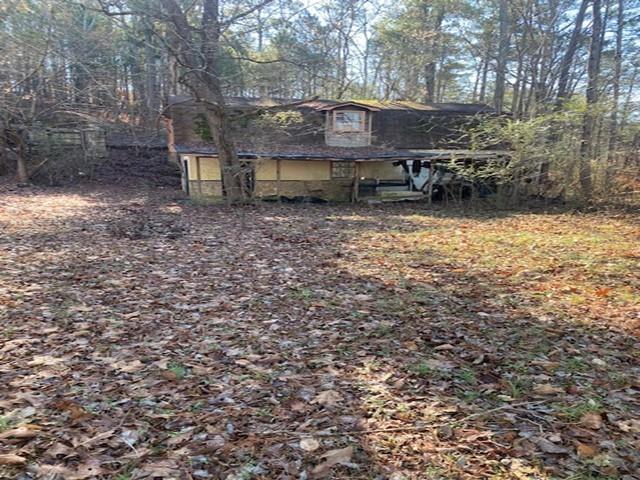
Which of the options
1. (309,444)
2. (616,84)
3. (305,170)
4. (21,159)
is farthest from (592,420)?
(21,159)

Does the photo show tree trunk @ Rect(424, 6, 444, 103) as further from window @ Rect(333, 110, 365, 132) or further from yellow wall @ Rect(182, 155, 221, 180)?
yellow wall @ Rect(182, 155, 221, 180)

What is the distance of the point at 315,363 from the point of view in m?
4.05

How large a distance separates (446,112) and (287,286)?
19.1 m

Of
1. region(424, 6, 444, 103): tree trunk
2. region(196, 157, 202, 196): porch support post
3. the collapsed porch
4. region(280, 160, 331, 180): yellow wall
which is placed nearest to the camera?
region(196, 157, 202, 196): porch support post

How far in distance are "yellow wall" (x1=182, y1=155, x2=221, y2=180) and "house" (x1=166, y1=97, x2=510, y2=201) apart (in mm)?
42

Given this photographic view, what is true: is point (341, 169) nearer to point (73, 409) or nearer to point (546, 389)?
point (546, 389)

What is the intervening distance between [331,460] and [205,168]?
17009 mm

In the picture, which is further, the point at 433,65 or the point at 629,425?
the point at 433,65

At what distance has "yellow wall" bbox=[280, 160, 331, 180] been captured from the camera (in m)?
19.5

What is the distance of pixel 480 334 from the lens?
15.6ft

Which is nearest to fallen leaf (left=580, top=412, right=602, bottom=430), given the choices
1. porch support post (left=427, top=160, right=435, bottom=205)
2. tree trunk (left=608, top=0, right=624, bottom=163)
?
tree trunk (left=608, top=0, right=624, bottom=163)

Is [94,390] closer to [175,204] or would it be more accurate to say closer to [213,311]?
[213,311]

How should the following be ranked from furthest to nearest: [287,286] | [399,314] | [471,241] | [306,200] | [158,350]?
[306,200] → [471,241] → [287,286] → [399,314] → [158,350]

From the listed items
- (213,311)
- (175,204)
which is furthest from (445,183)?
(213,311)
